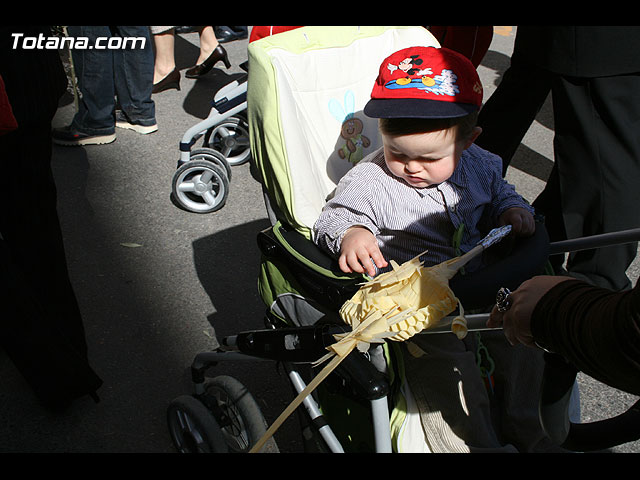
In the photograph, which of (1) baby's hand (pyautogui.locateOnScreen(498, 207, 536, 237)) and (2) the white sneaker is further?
(2) the white sneaker

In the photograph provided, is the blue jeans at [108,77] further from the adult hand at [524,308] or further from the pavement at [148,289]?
the adult hand at [524,308]

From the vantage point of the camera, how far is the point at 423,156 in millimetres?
1749

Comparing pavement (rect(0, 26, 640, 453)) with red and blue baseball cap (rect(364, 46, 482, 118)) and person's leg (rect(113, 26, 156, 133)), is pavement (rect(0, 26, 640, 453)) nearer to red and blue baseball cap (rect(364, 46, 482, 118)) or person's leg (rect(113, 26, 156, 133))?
person's leg (rect(113, 26, 156, 133))

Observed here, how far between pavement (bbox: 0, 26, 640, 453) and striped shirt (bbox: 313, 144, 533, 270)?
3.17ft

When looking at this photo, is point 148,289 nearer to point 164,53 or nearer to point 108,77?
point 108,77

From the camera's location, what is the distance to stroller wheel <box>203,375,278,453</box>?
2102 millimetres

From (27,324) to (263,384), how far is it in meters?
0.93

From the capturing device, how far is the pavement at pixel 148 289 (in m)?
2.44

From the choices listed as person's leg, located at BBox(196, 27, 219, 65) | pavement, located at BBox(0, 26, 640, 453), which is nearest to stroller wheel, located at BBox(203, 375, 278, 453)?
pavement, located at BBox(0, 26, 640, 453)

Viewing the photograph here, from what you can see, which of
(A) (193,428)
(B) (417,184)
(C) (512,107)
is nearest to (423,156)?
(B) (417,184)

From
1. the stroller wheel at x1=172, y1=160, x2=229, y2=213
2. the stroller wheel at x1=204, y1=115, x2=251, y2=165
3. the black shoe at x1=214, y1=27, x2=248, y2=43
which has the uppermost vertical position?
the black shoe at x1=214, y1=27, x2=248, y2=43

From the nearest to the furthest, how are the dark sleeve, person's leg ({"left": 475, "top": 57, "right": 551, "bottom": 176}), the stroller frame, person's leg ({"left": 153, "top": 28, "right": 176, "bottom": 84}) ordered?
1. the dark sleeve
2. the stroller frame
3. person's leg ({"left": 475, "top": 57, "right": 551, "bottom": 176})
4. person's leg ({"left": 153, "top": 28, "right": 176, "bottom": 84})
